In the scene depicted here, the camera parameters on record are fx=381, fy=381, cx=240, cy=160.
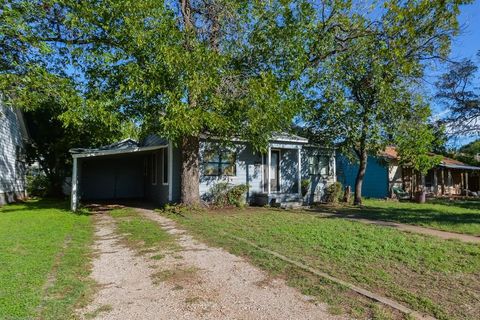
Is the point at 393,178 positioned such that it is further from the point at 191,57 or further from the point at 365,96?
the point at 191,57

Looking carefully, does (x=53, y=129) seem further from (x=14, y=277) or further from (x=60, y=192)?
(x=14, y=277)

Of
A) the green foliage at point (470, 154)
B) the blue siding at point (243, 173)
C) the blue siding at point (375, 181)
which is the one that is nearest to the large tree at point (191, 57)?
the blue siding at point (243, 173)

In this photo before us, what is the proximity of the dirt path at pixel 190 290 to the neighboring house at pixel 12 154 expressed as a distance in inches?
469

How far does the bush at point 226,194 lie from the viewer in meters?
15.5

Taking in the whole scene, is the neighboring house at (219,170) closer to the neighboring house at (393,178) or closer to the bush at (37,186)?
the bush at (37,186)

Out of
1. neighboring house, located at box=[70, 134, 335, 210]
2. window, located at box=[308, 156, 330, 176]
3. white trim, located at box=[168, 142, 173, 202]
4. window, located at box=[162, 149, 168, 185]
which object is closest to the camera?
white trim, located at box=[168, 142, 173, 202]

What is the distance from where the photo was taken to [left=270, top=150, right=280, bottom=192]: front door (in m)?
17.7

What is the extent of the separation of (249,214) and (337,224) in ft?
11.3

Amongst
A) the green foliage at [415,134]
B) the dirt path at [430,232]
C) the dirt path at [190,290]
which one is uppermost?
the green foliage at [415,134]

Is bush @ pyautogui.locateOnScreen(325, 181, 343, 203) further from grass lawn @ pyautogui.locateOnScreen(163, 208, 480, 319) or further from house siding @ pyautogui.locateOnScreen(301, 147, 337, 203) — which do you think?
grass lawn @ pyautogui.locateOnScreen(163, 208, 480, 319)

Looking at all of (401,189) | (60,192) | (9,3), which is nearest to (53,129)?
(60,192)

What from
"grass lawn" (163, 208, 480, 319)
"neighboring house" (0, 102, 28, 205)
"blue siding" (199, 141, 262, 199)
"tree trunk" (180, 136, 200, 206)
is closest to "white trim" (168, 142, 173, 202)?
"tree trunk" (180, 136, 200, 206)

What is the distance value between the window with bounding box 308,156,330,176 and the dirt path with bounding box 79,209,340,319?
41.8 feet

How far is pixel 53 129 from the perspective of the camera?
19406 millimetres
